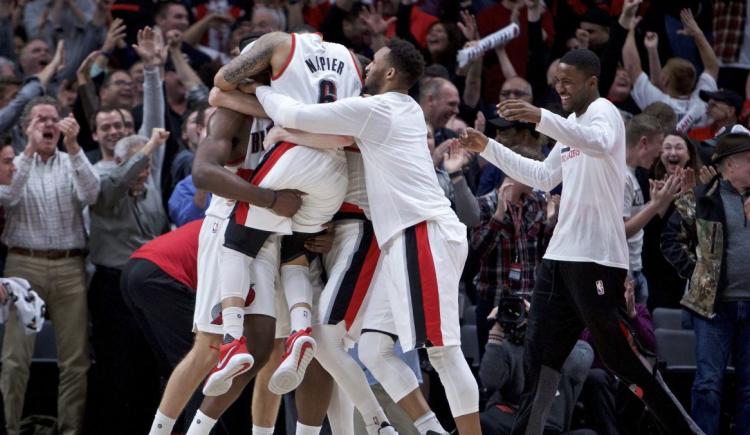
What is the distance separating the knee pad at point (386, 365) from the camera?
6.36 m

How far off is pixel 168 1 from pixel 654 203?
5.90m

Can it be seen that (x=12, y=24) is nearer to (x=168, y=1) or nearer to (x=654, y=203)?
(x=168, y=1)

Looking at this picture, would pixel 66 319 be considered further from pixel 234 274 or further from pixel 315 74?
pixel 315 74

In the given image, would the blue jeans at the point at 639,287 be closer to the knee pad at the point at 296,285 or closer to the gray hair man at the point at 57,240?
the knee pad at the point at 296,285

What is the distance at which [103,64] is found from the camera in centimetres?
1133

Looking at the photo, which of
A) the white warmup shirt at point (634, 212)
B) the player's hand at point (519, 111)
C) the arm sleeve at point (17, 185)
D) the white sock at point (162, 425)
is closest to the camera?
the player's hand at point (519, 111)

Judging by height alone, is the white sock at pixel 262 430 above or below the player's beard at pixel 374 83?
below

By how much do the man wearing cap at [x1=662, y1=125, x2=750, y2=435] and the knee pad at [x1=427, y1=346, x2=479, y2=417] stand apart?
2462mm

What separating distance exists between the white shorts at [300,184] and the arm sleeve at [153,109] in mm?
3374

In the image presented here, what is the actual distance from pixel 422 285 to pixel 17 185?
3.78m

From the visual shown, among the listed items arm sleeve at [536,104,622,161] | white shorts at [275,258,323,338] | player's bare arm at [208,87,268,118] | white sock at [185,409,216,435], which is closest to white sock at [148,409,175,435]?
white sock at [185,409,216,435]

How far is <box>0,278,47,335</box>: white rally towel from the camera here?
824 cm

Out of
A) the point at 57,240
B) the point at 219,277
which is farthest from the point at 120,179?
the point at 219,277

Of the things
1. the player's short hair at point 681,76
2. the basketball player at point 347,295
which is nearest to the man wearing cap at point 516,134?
the player's short hair at point 681,76
